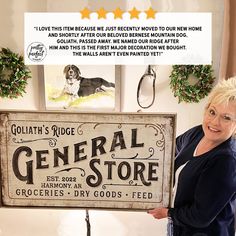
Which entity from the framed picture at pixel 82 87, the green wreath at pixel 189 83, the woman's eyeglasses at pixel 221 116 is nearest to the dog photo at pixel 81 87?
the framed picture at pixel 82 87

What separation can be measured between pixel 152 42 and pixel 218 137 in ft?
1.25

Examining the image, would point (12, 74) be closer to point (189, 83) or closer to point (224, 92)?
point (189, 83)

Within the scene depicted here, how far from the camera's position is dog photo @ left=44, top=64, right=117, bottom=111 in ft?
4.05

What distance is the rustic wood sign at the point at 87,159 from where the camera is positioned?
1.22 meters

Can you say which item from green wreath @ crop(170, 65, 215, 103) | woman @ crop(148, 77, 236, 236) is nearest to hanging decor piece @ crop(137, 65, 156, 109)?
green wreath @ crop(170, 65, 215, 103)

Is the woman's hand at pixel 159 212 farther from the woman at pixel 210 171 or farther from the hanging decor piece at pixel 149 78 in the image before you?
the hanging decor piece at pixel 149 78

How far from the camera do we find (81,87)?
1.25 m

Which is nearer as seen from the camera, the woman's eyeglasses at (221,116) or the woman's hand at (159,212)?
the woman's eyeglasses at (221,116)

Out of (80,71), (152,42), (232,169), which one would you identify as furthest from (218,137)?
(80,71)

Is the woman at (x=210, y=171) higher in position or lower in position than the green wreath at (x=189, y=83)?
lower

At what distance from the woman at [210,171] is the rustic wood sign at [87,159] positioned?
0.05m

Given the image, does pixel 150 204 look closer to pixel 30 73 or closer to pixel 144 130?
pixel 144 130

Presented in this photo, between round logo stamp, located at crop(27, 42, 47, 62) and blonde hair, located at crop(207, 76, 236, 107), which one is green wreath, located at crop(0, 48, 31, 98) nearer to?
round logo stamp, located at crop(27, 42, 47, 62)

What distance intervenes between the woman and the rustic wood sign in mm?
55
